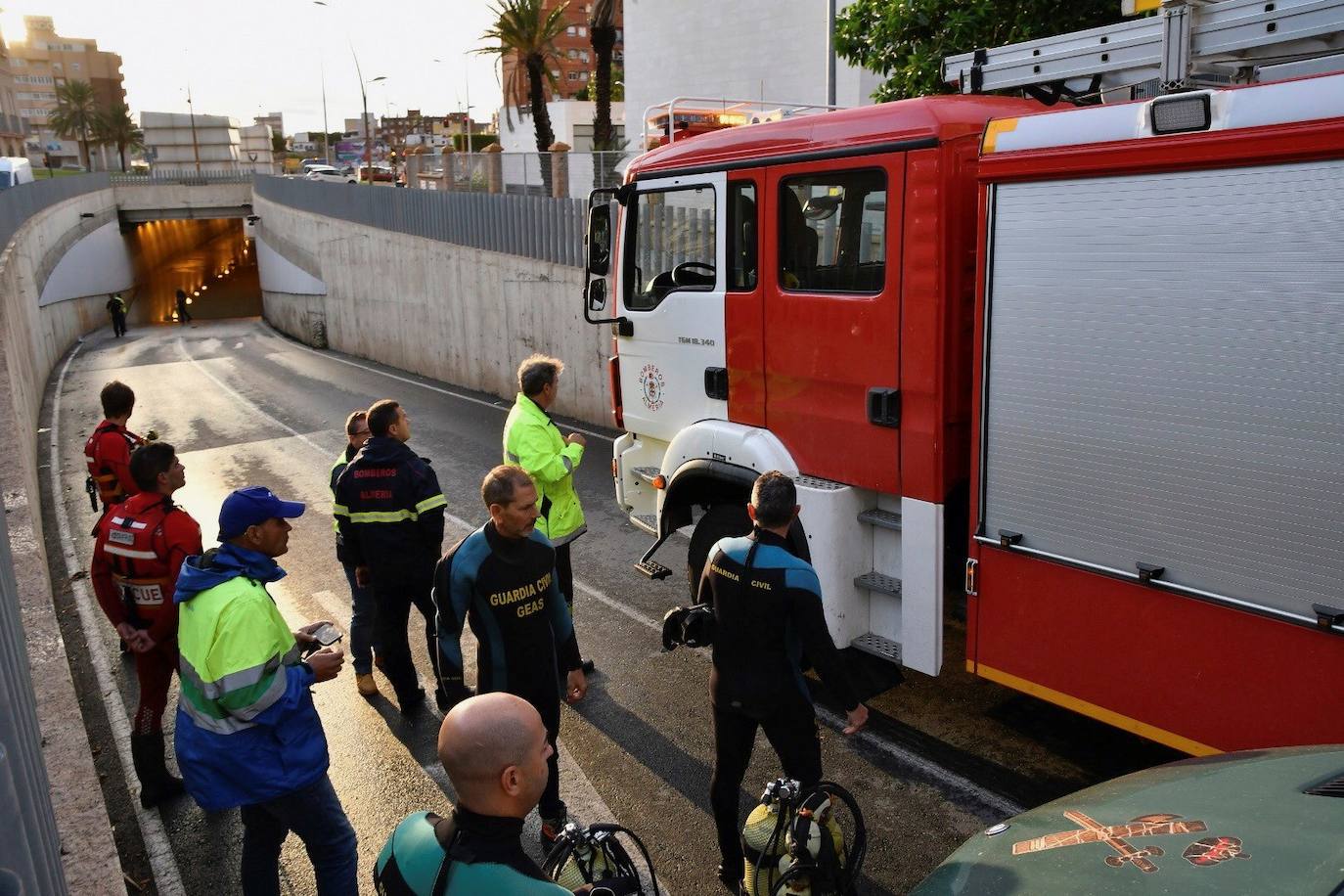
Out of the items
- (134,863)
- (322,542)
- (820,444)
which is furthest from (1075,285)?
(322,542)

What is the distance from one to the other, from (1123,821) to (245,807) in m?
3.00

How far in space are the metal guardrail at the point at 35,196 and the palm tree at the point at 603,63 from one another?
12950mm

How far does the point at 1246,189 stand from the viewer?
3.74 m

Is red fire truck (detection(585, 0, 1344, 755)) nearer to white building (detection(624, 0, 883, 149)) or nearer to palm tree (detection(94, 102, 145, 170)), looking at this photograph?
white building (detection(624, 0, 883, 149))

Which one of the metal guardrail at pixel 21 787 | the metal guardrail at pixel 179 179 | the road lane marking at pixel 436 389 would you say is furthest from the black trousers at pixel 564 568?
the metal guardrail at pixel 179 179

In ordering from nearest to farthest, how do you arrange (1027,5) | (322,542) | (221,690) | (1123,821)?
(1123,821) < (221,690) < (1027,5) < (322,542)

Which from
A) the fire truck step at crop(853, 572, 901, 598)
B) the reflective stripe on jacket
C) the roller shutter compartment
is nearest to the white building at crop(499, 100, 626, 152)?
the reflective stripe on jacket

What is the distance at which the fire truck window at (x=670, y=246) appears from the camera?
6.46m

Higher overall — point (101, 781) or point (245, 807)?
point (245, 807)

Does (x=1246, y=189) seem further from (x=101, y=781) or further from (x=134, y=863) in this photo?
(x=101, y=781)

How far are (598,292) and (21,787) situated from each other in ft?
17.0

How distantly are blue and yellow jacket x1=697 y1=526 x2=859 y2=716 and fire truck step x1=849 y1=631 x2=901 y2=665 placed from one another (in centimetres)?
145

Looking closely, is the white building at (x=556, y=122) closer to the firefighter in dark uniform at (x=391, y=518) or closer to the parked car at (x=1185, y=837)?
the firefighter in dark uniform at (x=391, y=518)

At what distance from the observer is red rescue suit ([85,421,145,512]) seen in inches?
294
